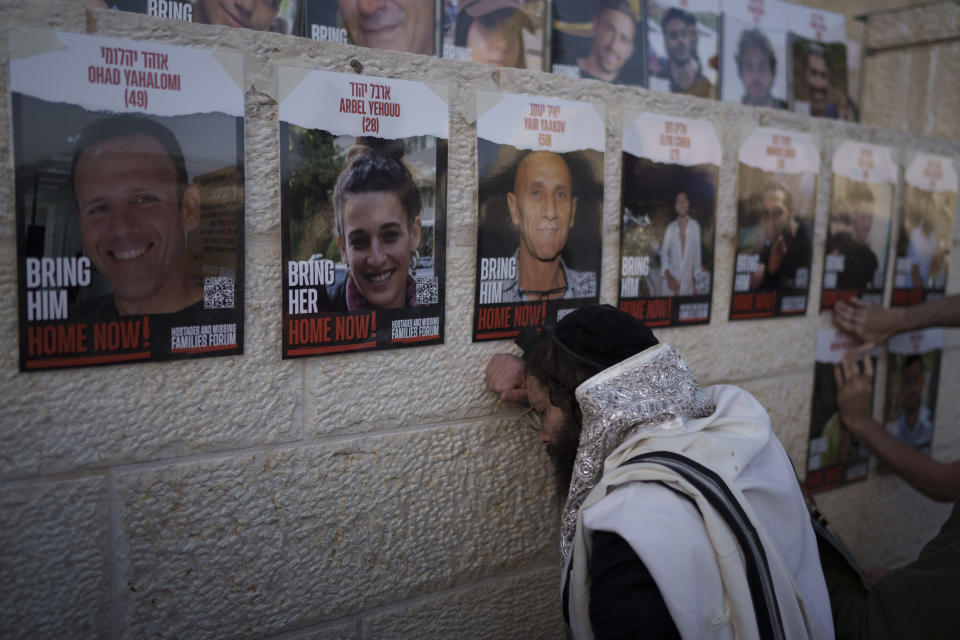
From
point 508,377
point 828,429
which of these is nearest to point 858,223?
point 828,429

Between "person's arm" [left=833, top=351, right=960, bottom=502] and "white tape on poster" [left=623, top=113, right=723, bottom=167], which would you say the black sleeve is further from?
"person's arm" [left=833, top=351, right=960, bottom=502]

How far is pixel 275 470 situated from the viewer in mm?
1812

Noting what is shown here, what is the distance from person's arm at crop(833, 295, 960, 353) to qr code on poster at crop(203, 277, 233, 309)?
8.51 feet

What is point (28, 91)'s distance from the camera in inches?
56.1

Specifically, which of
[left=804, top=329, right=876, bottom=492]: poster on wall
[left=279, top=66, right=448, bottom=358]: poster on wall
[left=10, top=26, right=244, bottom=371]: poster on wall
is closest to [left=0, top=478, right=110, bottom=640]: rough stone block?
[left=10, top=26, right=244, bottom=371]: poster on wall

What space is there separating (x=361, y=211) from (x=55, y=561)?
1111mm

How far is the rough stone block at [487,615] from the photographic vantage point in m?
2.06

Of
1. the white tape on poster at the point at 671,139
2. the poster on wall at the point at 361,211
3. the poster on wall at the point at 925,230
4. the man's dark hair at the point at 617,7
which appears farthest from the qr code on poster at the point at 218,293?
the poster on wall at the point at 925,230

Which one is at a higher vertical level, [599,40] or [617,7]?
[617,7]

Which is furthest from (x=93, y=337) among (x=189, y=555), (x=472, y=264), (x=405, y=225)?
(x=472, y=264)

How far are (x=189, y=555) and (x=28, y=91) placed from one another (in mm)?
1129

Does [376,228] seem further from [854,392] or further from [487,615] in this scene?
[854,392]

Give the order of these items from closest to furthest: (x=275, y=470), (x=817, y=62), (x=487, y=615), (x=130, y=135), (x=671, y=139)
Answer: (x=130, y=135), (x=275, y=470), (x=487, y=615), (x=671, y=139), (x=817, y=62)

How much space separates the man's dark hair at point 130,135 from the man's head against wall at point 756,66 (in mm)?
2892
